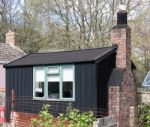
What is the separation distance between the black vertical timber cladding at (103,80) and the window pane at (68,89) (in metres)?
1.25

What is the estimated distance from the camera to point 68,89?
15805 mm

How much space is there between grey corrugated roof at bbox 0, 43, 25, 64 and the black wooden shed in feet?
26.1

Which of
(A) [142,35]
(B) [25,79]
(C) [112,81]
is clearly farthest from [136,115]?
(A) [142,35]

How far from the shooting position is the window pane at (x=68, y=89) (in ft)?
51.5

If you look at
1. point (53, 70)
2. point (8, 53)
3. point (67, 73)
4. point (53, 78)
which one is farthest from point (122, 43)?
point (8, 53)

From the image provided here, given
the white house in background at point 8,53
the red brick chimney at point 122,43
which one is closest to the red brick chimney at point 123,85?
the red brick chimney at point 122,43

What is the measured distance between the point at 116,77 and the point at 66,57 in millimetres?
2402

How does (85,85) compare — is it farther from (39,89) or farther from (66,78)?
(39,89)

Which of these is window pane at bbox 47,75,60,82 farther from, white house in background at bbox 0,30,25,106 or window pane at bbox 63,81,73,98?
white house in background at bbox 0,30,25,106

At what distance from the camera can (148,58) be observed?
3600 centimetres

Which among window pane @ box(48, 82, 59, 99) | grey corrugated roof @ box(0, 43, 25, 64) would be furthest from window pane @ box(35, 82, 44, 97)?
grey corrugated roof @ box(0, 43, 25, 64)

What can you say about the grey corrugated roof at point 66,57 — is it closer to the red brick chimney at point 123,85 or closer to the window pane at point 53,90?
the red brick chimney at point 123,85

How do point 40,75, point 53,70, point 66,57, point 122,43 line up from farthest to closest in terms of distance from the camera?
point 40,75 < point 66,57 < point 53,70 < point 122,43

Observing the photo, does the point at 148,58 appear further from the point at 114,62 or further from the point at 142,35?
the point at 114,62
